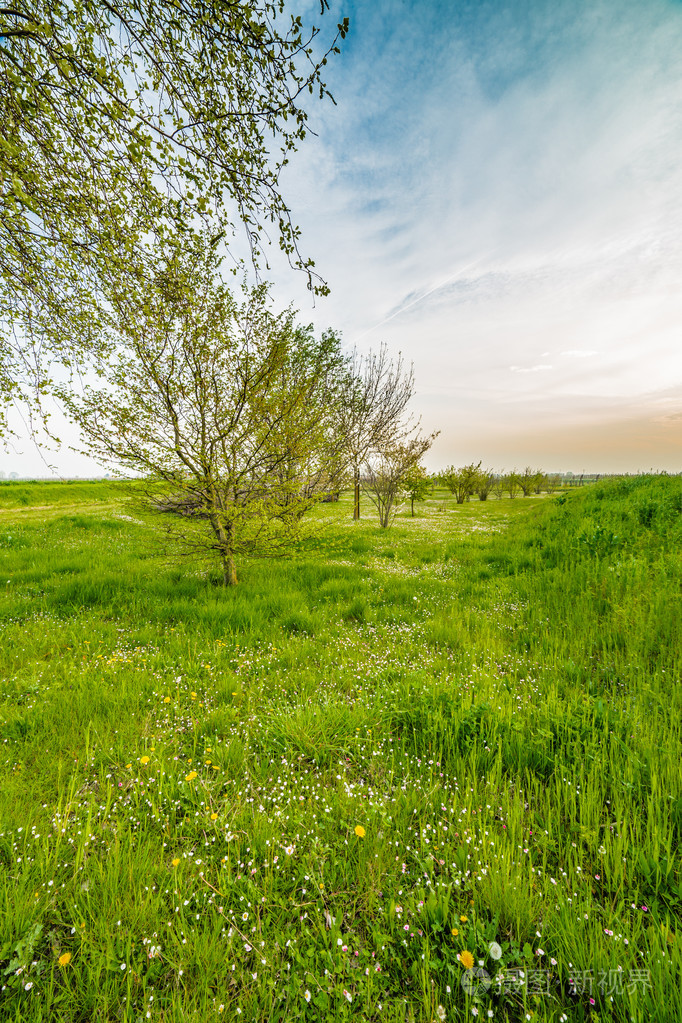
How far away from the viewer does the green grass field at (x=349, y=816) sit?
174cm

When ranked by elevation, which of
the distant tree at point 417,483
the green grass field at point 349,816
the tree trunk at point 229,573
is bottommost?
the green grass field at point 349,816

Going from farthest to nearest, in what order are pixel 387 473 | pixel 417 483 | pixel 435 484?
pixel 435 484 → pixel 417 483 → pixel 387 473

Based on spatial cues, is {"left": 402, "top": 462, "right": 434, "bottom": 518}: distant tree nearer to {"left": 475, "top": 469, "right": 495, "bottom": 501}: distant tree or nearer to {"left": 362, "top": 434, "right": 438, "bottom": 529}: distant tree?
{"left": 362, "top": 434, "right": 438, "bottom": 529}: distant tree

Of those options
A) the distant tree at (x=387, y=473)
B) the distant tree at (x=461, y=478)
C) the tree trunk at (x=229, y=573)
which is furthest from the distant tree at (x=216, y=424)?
the distant tree at (x=461, y=478)

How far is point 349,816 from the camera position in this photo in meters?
2.60

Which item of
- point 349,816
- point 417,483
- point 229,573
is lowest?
point 349,816

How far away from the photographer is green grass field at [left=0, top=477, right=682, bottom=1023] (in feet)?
5.72

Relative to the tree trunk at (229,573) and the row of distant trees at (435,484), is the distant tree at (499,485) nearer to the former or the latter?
the row of distant trees at (435,484)

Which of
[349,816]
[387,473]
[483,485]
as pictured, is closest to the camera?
[349,816]

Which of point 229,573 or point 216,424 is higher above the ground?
point 216,424

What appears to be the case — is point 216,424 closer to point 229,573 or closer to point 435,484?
point 229,573

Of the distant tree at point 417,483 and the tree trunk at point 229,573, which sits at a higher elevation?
the distant tree at point 417,483

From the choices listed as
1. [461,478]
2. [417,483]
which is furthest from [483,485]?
[417,483]

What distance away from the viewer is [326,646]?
5.25 metres
